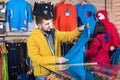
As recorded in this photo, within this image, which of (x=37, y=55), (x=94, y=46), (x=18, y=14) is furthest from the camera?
(x=18, y=14)

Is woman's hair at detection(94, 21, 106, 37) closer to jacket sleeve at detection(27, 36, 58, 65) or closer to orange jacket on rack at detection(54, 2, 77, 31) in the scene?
orange jacket on rack at detection(54, 2, 77, 31)

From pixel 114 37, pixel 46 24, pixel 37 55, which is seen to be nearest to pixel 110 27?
pixel 114 37

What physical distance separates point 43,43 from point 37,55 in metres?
0.18

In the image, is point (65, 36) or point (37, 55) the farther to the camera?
point (65, 36)

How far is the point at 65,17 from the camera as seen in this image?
589 cm

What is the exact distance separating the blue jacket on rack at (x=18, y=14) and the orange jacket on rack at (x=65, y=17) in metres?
0.59

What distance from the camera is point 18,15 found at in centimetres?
563

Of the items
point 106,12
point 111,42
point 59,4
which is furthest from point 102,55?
point 59,4

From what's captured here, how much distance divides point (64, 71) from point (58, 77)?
3.5 inches

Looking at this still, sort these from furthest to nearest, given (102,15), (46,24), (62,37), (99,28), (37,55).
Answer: (102,15)
(99,28)
(62,37)
(46,24)
(37,55)

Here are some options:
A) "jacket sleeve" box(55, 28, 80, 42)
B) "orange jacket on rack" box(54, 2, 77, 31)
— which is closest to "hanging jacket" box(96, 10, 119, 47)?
"orange jacket on rack" box(54, 2, 77, 31)

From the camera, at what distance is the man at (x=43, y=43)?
293cm

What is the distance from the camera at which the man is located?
2928mm

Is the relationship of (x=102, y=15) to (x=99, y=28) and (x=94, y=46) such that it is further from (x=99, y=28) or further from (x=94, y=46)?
(x=94, y=46)
